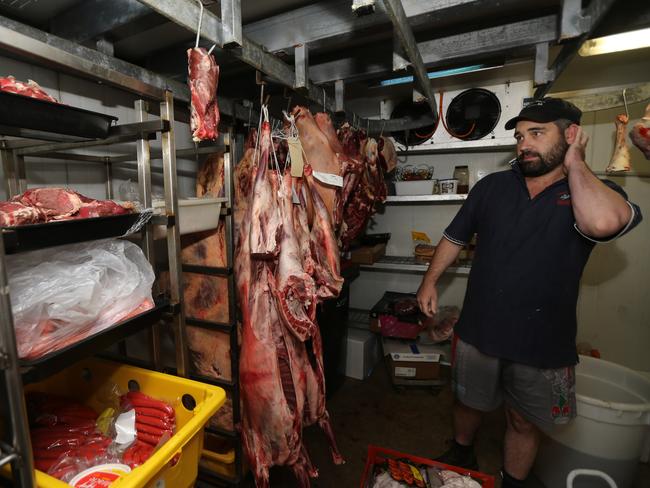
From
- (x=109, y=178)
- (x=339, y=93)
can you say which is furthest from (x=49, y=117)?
(x=339, y=93)

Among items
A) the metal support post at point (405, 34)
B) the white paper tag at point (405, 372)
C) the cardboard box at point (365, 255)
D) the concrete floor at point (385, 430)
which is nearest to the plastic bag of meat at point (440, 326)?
the white paper tag at point (405, 372)

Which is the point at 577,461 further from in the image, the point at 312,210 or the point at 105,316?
the point at 105,316

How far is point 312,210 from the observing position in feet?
6.01

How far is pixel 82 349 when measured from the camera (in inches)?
35.8

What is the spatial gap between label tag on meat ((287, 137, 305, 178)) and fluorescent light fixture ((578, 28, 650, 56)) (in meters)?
1.55

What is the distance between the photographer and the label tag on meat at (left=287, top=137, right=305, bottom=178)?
1698 mm

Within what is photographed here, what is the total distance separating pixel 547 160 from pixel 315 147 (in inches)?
48.2

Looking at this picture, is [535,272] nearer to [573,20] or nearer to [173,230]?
[573,20]

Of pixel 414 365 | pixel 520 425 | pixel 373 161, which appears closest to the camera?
pixel 520 425

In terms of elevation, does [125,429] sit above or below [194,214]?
below

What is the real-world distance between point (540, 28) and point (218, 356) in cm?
237

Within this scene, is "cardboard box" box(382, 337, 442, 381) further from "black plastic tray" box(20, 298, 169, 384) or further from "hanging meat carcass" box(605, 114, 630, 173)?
"black plastic tray" box(20, 298, 169, 384)

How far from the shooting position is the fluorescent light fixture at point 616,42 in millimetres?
1746

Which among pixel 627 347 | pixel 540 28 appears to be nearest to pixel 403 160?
pixel 540 28
